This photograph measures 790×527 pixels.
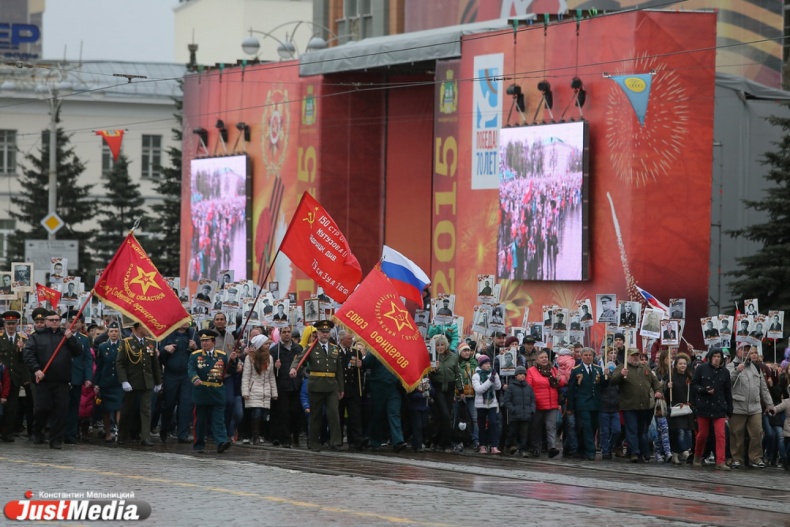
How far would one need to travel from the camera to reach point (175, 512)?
13891 mm

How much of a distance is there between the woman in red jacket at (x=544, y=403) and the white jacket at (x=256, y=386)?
3517 millimetres

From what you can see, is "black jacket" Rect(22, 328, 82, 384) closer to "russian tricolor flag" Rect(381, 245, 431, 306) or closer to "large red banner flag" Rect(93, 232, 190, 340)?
"large red banner flag" Rect(93, 232, 190, 340)

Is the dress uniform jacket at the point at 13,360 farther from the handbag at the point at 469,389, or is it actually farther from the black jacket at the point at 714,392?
the black jacket at the point at 714,392

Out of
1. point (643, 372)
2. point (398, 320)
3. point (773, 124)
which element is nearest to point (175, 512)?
point (398, 320)

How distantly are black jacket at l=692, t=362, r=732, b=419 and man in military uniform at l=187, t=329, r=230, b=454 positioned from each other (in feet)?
20.1

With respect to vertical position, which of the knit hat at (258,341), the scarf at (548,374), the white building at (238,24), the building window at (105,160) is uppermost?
the white building at (238,24)

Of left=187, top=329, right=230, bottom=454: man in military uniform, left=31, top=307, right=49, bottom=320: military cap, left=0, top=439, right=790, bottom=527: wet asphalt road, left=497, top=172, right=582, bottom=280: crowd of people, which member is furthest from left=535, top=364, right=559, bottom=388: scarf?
left=497, top=172, right=582, bottom=280: crowd of people

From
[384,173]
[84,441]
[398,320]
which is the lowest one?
[84,441]

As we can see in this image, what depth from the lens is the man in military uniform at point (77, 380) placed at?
74.4 feet

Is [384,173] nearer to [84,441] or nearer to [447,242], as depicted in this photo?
[447,242]

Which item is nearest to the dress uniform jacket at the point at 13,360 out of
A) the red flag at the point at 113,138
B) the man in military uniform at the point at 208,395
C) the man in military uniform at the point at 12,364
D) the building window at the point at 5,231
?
the man in military uniform at the point at 12,364

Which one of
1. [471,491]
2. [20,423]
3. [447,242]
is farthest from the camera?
[447,242]

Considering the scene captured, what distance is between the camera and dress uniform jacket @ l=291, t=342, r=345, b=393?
73.7 feet

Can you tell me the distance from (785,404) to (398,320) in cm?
516
